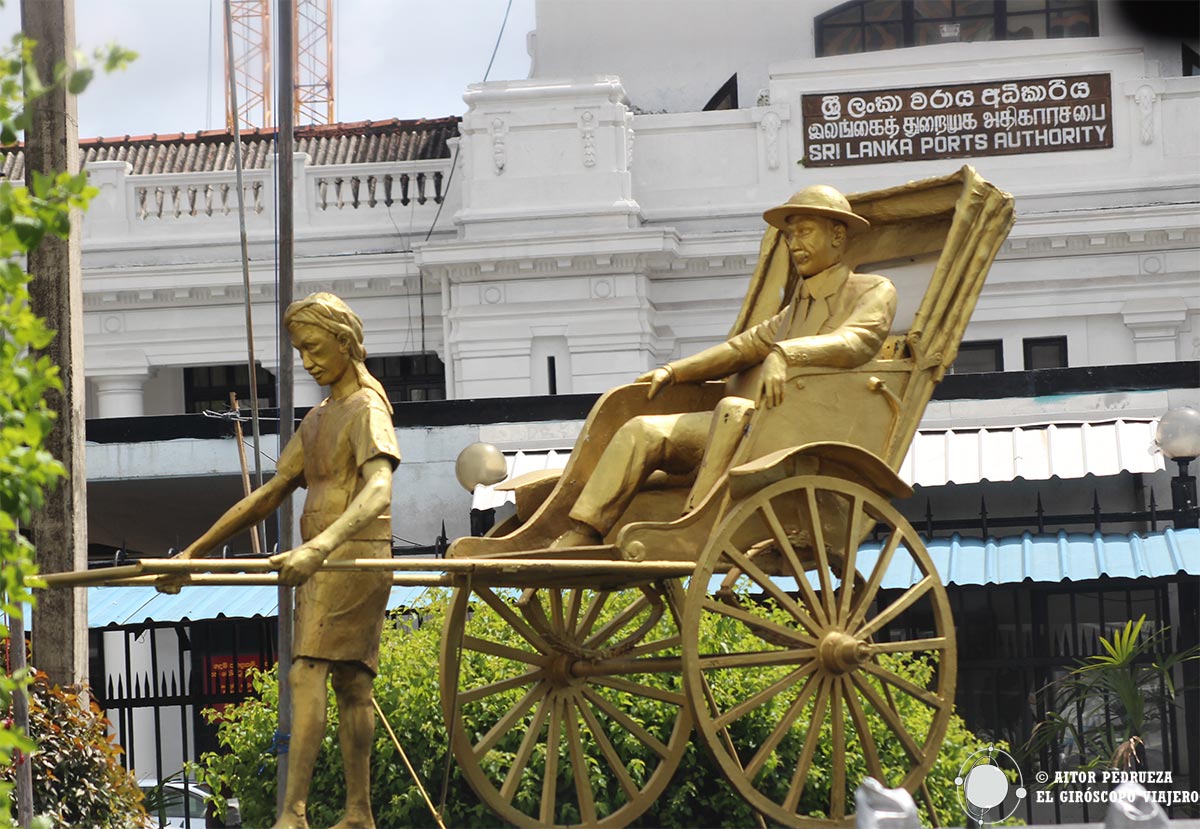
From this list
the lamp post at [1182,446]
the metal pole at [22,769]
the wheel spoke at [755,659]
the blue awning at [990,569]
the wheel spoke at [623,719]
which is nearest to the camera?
the wheel spoke at [755,659]

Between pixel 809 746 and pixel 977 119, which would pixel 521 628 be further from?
pixel 977 119

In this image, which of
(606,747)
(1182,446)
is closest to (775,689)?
(606,747)

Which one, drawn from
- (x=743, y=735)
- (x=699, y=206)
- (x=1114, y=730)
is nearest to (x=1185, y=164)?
(x=699, y=206)

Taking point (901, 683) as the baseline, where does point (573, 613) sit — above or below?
above

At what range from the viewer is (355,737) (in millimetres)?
8695

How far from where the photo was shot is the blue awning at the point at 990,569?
1688cm

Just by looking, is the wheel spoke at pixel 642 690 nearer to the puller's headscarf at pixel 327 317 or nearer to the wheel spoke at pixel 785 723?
the wheel spoke at pixel 785 723

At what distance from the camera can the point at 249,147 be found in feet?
91.9

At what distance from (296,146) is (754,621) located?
771 inches

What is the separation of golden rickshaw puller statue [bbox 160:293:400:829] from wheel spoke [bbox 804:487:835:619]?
5.88 feet

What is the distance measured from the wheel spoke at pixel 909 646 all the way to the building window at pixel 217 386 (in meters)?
18.8

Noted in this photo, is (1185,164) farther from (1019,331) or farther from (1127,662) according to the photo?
(1127,662)

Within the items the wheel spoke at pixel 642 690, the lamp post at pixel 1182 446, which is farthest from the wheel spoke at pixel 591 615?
the lamp post at pixel 1182 446

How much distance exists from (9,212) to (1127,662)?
11851 mm
